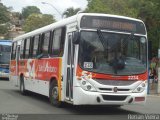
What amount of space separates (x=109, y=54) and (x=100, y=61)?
1.23 feet

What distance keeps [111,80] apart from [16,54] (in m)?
10.6

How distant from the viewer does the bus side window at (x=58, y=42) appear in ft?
50.4

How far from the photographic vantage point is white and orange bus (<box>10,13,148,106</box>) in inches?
535

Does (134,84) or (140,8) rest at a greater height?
(140,8)

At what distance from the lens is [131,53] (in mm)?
14203

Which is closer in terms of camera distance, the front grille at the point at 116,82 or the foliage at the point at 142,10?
the front grille at the point at 116,82

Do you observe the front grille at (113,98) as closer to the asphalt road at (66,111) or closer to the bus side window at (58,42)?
the asphalt road at (66,111)

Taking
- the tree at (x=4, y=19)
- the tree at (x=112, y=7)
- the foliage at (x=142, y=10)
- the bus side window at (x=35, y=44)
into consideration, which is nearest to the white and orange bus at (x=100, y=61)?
the bus side window at (x=35, y=44)

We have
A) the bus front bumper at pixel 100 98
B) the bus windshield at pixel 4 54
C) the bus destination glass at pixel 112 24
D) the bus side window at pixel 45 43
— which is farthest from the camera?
the bus windshield at pixel 4 54

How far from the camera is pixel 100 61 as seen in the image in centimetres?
1374

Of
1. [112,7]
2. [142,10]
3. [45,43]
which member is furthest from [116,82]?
[112,7]

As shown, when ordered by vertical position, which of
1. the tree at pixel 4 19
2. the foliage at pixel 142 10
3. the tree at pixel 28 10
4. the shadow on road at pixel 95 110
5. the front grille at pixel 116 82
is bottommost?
the shadow on road at pixel 95 110

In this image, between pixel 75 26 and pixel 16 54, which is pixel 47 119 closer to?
pixel 75 26

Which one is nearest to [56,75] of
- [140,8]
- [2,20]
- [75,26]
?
[75,26]
